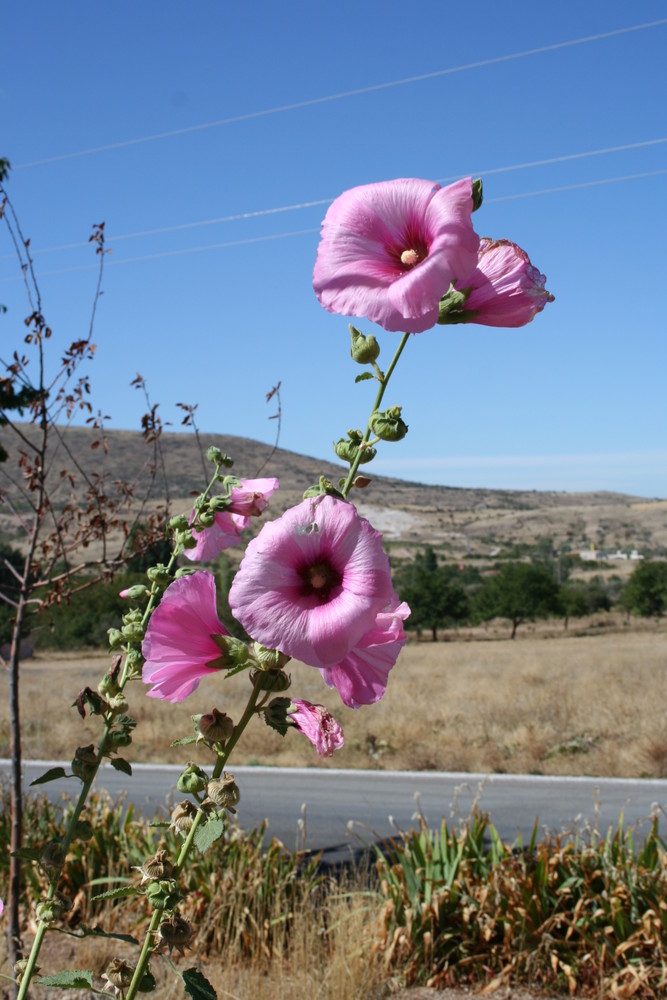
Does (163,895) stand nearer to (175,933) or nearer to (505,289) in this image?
(175,933)

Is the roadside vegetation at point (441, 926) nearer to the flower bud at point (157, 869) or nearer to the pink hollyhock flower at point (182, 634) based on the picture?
the flower bud at point (157, 869)

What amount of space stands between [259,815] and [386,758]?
16.8ft

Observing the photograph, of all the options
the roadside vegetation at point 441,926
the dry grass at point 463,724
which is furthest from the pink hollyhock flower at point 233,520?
the dry grass at point 463,724

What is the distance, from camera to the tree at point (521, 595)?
166ft

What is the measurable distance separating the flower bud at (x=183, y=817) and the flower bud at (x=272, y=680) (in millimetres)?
237

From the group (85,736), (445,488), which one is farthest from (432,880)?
(445,488)

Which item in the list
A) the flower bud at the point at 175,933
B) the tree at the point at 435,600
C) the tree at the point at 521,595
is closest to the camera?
the flower bud at the point at 175,933

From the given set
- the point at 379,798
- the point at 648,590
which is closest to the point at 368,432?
the point at 379,798

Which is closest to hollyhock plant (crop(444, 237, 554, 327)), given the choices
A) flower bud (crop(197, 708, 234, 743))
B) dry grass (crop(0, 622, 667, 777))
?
flower bud (crop(197, 708, 234, 743))

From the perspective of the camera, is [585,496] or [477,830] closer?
[477,830]

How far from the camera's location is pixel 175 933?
1.13 metres

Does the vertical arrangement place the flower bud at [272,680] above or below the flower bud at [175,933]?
above

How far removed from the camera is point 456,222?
3.08 feet

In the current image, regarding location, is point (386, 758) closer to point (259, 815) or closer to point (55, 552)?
point (259, 815)
